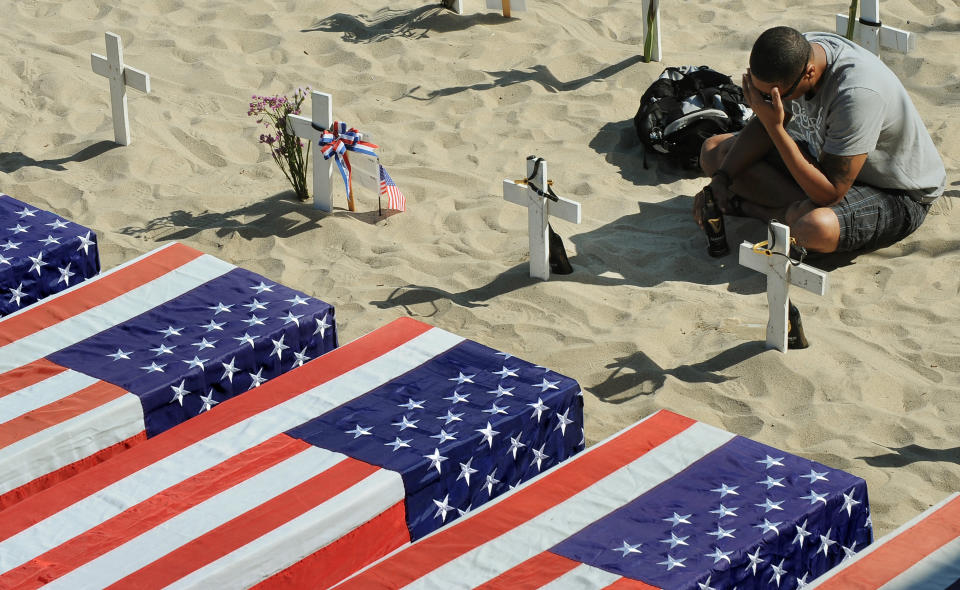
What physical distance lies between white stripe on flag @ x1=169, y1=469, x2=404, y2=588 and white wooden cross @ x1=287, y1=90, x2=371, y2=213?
2.62 metres

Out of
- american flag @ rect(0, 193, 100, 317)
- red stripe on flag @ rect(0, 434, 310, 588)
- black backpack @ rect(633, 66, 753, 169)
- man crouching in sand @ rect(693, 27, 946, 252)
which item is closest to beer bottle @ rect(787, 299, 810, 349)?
man crouching in sand @ rect(693, 27, 946, 252)

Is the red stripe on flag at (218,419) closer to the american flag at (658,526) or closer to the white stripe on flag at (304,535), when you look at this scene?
the white stripe on flag at (304,535)

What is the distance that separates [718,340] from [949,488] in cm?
112

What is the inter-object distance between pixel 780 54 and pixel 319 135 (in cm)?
220

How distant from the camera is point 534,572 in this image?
9.46ft

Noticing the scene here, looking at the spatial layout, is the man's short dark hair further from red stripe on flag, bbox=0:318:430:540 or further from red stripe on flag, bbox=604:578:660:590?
red stripe on flag, bbox=604:578:660:590

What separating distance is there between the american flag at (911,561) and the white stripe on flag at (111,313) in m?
2.62

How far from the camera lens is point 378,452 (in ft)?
11.0

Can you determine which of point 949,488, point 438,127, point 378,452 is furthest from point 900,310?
point 438,127

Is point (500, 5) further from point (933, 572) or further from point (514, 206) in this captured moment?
point (933, 572)

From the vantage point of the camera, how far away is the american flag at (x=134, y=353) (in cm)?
358

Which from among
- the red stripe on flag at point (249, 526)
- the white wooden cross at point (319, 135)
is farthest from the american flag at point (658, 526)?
the white wooden cross at point (319, 135)

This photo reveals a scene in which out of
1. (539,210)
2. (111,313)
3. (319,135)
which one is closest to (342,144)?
(319,135)

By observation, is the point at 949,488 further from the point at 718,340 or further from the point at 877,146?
the point at 877,146
